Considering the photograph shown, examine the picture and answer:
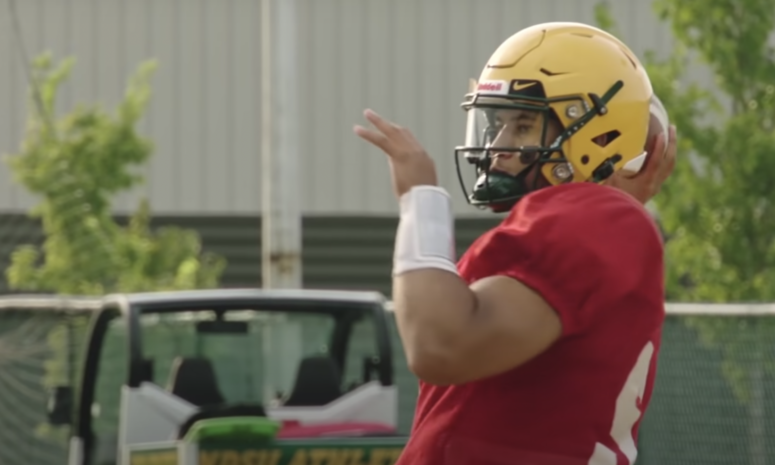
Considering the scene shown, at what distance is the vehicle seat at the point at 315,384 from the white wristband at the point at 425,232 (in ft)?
17.7

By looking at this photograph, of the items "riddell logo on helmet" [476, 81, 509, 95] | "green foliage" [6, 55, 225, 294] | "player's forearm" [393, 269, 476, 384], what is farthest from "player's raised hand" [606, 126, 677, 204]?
"green foliage" [6, 55, 225, 294]

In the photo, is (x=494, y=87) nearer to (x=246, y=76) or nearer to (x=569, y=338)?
(x=569, y=338)

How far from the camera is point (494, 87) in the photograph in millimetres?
3307

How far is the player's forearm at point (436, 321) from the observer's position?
2.92m

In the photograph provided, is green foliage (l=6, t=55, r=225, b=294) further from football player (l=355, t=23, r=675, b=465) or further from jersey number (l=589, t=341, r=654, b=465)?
jersey number (l=589, t=341, r=654, b=465)

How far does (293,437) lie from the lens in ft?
25.7

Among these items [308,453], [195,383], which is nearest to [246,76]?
[195,383]

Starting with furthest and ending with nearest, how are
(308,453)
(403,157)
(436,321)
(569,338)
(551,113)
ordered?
(308,453), (551,113), (403,157), (569,338), (436,321)

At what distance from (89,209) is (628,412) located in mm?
12884

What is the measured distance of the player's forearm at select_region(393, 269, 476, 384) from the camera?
9.59ft

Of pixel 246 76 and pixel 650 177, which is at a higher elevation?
pixel 246 76

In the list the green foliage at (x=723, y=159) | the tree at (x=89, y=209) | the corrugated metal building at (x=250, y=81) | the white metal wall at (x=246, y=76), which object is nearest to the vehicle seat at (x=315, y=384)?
the green foliage at (x=723, y=159)

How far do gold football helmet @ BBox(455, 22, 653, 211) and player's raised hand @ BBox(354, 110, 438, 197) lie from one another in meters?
0.16

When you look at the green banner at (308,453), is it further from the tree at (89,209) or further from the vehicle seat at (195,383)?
the tree at (89,209)
